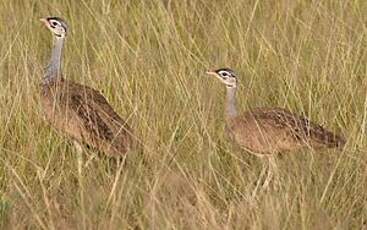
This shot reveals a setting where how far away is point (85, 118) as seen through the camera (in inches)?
201

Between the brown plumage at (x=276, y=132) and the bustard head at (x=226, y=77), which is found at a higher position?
the bustard head at (x=226, y=77)

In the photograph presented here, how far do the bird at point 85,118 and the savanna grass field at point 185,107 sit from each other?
53 millimetres

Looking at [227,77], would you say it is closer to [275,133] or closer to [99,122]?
[275,133]

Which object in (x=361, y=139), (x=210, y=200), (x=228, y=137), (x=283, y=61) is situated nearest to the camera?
(x=210, y=200)

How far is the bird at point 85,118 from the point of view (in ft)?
16.0

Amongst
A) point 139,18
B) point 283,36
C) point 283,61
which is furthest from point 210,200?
→ point 139,18

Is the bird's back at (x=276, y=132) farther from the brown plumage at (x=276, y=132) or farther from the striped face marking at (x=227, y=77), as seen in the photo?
the striped face marking at (x=227, y=77)

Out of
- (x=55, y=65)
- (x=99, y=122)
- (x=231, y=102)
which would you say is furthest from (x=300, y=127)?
(x=55, y=65)

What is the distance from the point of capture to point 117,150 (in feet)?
15.8

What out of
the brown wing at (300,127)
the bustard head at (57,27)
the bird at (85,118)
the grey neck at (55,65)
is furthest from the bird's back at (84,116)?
the brown wing at (300,127)

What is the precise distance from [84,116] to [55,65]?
0.50m

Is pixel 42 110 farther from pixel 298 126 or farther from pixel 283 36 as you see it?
pixel 283 36

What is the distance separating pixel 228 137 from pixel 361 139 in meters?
0.61

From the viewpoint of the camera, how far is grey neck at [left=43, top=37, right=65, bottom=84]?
5.46m
